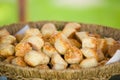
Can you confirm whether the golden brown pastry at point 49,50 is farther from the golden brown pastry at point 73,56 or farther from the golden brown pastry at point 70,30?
the golden brown pastry at point 70,30

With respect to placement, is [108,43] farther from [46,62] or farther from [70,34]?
[46,62]

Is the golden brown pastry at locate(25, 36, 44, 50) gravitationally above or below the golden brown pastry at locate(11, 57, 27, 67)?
above

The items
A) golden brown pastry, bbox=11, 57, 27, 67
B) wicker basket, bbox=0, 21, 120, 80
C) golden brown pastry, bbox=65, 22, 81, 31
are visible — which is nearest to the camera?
wicker basket, bbox=0, 21, 120, 80

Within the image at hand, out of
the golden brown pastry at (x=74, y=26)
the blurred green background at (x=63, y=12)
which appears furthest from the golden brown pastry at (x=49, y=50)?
the blurred green background at (x=63, y=12)

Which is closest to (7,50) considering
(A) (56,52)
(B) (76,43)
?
(A) (56,52)

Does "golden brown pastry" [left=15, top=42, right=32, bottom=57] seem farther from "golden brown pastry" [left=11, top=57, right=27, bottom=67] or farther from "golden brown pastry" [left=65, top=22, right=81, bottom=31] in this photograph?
"golden brown pastry" [left=65, top=22, right=81, bottom=31]

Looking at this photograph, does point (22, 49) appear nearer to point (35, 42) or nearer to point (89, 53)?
point (35, 42)

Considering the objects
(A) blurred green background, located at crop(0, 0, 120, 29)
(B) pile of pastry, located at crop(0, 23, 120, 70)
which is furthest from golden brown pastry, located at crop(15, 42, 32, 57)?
(A) blurred green background, located at crop(0, 0, 120, 29)
